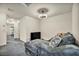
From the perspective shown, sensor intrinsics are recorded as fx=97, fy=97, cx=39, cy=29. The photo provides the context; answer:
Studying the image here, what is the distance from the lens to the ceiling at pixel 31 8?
1.85m

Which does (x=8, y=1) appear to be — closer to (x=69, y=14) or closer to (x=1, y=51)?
(x=1, y=51)

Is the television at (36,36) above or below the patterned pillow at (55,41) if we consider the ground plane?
above

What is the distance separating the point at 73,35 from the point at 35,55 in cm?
82

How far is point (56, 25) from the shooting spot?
1.97m

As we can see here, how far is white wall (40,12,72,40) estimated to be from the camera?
6.07 ft

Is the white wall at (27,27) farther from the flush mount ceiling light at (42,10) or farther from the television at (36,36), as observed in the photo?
the flush mount ceiling light at (42,10)

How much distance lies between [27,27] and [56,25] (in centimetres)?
60

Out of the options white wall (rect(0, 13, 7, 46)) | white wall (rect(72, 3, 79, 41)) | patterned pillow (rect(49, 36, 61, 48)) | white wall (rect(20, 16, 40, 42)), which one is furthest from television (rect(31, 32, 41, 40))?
white wall (rect(72, 3, 79, 41))

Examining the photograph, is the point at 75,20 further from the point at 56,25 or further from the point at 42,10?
the point at 42,10

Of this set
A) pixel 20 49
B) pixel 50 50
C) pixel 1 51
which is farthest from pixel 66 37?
pixel 1 51

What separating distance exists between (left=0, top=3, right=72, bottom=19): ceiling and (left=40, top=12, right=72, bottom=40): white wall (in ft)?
0.33

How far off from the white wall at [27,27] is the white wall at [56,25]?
0.13 meters

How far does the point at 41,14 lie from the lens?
6.44 ft

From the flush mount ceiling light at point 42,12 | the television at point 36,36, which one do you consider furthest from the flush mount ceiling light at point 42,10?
the television at point 36,36
